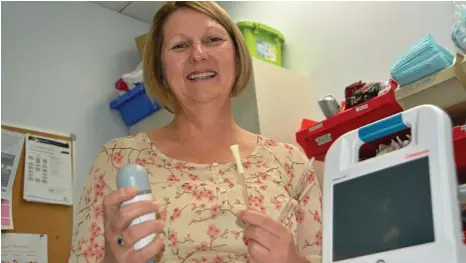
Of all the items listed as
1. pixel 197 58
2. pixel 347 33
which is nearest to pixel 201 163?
pixel 197 58

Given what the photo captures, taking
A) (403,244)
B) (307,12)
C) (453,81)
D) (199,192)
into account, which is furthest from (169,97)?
(307,12)

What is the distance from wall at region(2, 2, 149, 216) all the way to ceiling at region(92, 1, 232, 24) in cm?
3

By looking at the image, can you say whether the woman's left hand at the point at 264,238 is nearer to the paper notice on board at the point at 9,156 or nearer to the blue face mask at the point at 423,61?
the blue face mask at the point at 423,61

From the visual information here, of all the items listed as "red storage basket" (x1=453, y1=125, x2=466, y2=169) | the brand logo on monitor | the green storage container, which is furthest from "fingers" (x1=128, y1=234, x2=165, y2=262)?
the green storage container

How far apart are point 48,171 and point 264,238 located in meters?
1.34

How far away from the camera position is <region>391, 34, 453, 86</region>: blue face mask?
1125 mm

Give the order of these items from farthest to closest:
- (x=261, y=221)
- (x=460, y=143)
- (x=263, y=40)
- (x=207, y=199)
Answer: (x=263, y=40), (x=460, y=143), (x=207, y=199), (x=261, y=221)

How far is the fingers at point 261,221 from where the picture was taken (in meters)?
0.75

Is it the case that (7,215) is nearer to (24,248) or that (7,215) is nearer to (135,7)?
(24,248)

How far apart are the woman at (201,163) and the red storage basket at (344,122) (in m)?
0.29

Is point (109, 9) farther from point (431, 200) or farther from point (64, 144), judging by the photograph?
point (431, 200)

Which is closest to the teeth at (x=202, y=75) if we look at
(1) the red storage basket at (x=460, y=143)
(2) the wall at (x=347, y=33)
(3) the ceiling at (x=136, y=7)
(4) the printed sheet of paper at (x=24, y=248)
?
(1) the red storage basket at (x=460, y=143)

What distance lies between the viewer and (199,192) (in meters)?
1.00

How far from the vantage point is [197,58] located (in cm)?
107
